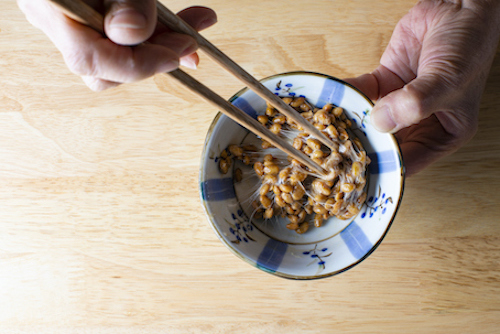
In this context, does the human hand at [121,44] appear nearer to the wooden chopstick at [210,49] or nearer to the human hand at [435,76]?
the wooden chopstick at [210,49]

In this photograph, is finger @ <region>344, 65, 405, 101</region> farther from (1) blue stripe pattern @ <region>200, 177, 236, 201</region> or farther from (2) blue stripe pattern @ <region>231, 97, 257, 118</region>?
(1) blue stripe pattern @ <region>200, 177, 236, 201</region>

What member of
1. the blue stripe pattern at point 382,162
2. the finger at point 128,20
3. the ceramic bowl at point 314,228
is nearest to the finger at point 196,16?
the ceramic bowl at point 314,228

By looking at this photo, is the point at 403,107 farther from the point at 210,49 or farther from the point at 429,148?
the point at 210,49

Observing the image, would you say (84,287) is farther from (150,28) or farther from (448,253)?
(448,253)

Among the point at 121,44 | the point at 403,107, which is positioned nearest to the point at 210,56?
the point at 121,44

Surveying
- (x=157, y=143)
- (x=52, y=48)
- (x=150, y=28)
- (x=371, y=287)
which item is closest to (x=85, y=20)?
(x=150, y=28)

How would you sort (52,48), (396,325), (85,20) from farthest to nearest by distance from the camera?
(52,48), (396,325), (85,20)
